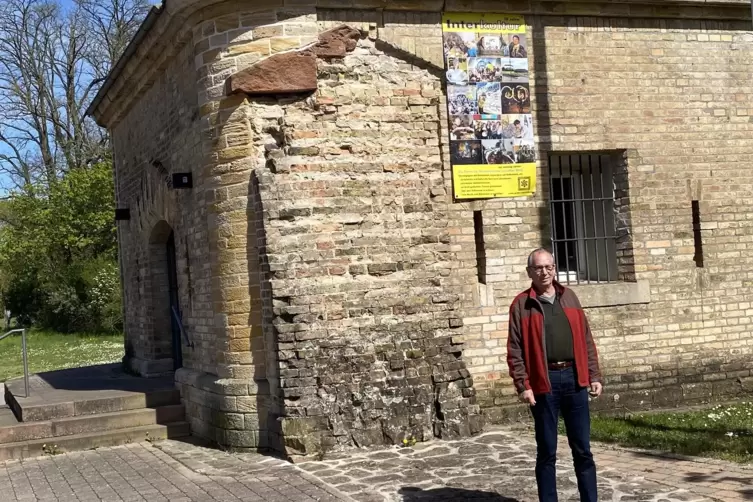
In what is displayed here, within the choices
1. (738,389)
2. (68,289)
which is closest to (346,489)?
(738,389)

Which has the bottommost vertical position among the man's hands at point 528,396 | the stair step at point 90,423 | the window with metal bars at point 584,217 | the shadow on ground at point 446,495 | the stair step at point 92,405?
the shadow on ground at point 446,495

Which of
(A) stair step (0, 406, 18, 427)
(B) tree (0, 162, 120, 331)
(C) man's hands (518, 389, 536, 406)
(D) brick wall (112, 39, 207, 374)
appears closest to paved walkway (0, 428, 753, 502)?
(A) stair step (0, 406, 18, 427)

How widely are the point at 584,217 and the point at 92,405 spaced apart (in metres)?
6.32

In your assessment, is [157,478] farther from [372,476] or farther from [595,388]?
[595,388]

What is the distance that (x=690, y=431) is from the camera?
8.38 m

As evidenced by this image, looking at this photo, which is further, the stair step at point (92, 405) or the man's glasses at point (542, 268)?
the stair step at point (92, 405)

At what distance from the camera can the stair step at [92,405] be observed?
934 centimetres

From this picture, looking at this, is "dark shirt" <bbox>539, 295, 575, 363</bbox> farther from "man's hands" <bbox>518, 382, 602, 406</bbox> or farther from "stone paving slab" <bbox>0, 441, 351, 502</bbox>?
"stone paving slab" <bbox>0, 441, 351, 502</bbox>

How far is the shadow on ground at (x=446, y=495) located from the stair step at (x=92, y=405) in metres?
4.35

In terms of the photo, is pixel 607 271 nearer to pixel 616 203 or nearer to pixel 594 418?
pixel 616 203

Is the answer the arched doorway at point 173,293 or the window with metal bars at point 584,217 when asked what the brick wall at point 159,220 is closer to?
the arched doorway at point 173,293

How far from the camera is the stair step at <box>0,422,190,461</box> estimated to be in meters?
8.82

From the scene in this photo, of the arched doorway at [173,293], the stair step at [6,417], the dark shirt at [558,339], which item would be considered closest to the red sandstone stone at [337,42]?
the dark shirt at [558,339]

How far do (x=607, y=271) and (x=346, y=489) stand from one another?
191 inches
